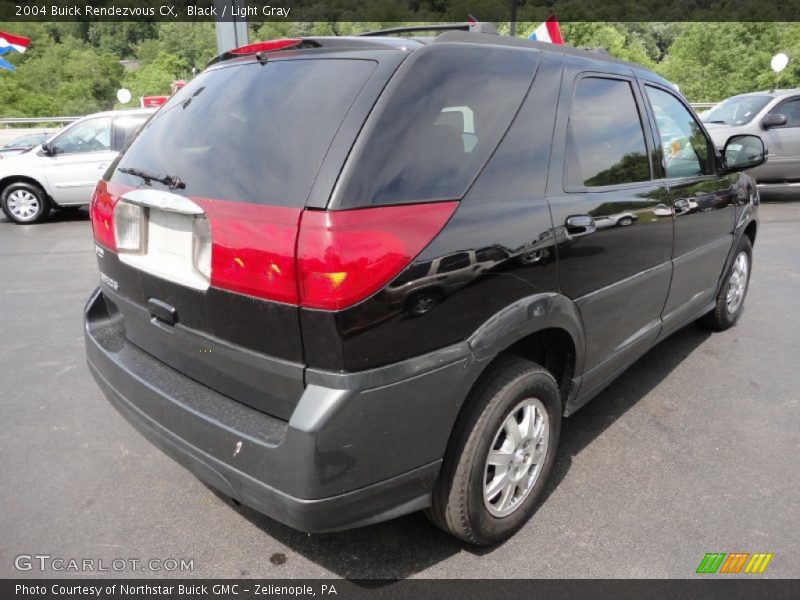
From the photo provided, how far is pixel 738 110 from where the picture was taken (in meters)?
10.8

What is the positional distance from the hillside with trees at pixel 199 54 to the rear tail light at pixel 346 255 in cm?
249

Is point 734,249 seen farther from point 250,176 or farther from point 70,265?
point 70,265

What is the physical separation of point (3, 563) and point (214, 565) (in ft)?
2.61

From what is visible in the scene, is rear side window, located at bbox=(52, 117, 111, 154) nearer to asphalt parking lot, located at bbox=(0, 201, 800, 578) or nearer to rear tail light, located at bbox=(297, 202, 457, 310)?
asphalt parking lot, located at bbox=(0, 201, 800, 578)

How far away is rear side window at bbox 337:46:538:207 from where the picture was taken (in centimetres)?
182

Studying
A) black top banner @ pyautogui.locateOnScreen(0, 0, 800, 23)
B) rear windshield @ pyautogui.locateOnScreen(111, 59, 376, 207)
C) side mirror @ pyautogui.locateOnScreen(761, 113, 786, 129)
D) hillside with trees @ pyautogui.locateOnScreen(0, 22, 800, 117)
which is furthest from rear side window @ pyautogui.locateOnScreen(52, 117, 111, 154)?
side mirror @ pyautogui.locateOnScreen(761, 113, 786, 129)

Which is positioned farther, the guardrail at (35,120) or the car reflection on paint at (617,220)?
the guardrail at (35,120)

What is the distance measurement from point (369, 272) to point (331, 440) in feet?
1.61

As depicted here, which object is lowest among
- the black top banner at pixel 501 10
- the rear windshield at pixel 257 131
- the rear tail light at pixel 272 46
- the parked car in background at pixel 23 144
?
the parked car in background at pixel 23 144

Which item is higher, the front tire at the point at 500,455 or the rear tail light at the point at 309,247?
the rear tail light at the point at 309,247

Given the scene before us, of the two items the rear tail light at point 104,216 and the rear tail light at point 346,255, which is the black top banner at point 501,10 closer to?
the rear tail light at point 104,216

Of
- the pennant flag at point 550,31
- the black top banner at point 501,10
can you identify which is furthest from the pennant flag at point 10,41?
the pennant flag at point 550,31

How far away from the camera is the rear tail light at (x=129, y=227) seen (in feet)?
7.31

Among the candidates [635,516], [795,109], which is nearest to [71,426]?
[635,516]
